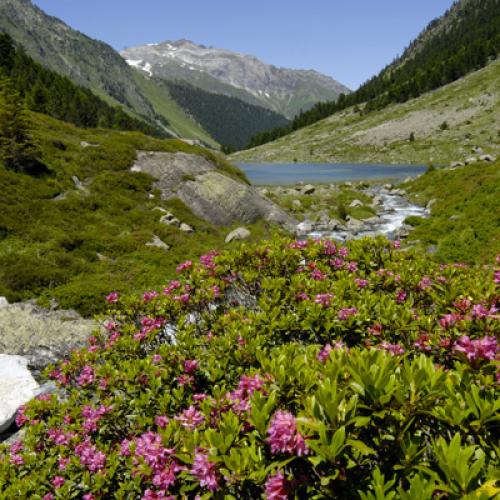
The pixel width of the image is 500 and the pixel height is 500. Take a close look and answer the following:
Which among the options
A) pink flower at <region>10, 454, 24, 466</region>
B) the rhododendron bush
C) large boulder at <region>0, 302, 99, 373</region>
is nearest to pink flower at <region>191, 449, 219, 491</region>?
the rhododendron bush

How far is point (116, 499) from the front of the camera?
165 inches

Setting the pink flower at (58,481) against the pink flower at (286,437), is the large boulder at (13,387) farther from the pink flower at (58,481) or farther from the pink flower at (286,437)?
the pink flower at (286,437)

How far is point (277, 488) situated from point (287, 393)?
0.83m

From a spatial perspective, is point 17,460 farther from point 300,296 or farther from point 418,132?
point 418,132

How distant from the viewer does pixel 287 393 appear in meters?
3.53

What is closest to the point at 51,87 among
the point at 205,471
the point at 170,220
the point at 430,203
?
the point at 170,220

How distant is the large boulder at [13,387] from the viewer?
814cm

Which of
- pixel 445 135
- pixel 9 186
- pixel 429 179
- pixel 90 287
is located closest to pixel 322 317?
pixel 90 287

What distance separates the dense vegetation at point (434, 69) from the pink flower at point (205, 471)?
159 metres

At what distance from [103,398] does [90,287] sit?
10283mm

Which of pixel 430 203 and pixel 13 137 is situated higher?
pixel 13 137

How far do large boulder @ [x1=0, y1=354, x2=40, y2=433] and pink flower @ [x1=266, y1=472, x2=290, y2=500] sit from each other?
7.81m

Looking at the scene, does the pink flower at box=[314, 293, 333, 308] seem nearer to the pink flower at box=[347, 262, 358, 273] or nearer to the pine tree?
the pink flower at box=[347, 262, 358, 273]

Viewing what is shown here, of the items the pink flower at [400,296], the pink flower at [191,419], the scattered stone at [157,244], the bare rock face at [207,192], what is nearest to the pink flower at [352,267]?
the pink flower at [400,296]
